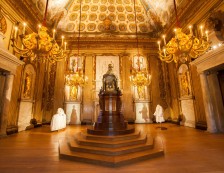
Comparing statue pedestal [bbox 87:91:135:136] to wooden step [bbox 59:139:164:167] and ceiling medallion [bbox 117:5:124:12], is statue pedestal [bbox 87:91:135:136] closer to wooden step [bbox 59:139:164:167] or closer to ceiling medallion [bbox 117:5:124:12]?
wooden step [bbox 59:139:164:167]

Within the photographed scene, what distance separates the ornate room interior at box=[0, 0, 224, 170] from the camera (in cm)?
628

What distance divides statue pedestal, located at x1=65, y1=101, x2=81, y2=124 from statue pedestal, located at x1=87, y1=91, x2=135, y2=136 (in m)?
5.89

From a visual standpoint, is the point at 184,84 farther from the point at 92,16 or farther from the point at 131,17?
the point at 92,16

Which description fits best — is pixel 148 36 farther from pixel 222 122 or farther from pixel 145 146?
pixel 145 146

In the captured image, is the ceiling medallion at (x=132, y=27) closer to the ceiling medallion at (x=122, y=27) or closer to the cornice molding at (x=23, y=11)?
the ceiling medallion at (x=122, y=27)

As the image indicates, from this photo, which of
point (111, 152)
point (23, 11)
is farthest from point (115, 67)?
point (111, 152)

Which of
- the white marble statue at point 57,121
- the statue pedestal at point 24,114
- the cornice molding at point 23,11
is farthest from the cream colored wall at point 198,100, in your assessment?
the cornice molding at point 23,11

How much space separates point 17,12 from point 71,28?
5.51 m

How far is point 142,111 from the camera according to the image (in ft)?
35.7

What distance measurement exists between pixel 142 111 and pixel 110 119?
21.2ft

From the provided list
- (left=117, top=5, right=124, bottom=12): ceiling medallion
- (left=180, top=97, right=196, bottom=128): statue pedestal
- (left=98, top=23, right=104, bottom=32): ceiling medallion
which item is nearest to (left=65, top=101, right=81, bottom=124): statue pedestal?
→ (left=98, top=23, right=104, bottom=32): ceiling medallion

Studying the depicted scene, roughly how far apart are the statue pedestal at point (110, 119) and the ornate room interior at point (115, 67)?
254 centimetres

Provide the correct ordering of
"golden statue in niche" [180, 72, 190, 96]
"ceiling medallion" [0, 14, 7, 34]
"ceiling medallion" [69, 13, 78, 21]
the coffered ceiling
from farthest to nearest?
"ceiling medallion" [69, 13, 78, 21]
the coffered ceiling
"golden statue in niche" [180, 72, 190, 96]
"ceiling medallion" [0, 14, 7, 34]

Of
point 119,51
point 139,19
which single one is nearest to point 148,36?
point 139,19
